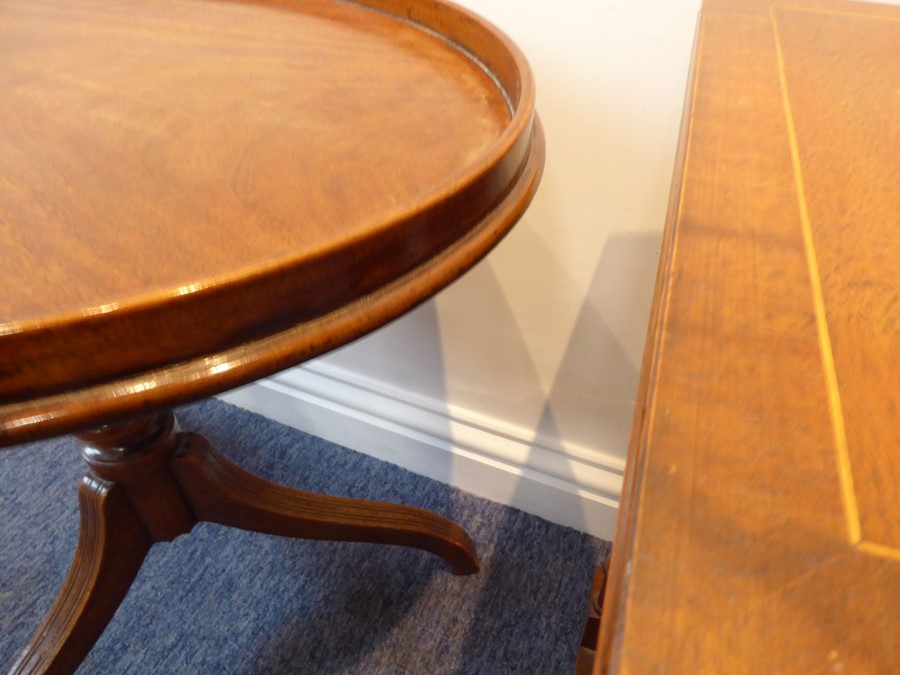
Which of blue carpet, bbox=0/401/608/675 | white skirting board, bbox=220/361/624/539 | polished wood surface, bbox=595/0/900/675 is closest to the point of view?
polished wood surface, bbox=595/0/900/675

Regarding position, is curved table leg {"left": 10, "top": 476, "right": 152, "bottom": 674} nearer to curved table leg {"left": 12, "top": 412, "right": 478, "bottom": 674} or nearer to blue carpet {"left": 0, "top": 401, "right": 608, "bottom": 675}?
curved table leg {"left": 12, "top": 412, "right": 478, "bottom": 674}

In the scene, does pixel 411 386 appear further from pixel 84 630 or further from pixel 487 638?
pixel 84 630

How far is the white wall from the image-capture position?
55 cm

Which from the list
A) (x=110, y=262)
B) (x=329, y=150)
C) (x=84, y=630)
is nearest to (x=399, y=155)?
(x=329, y=150)

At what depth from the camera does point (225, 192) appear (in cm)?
27

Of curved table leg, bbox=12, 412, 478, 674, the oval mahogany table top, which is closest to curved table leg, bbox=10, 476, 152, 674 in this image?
curved table leg, bbox=12, 412, 478, 674

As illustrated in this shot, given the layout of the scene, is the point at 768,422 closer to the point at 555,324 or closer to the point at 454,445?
the point at 555,324

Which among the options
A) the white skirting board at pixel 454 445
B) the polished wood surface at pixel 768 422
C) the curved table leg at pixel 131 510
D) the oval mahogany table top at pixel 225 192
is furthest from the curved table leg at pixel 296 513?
the polished wood surface at pixel 768 422

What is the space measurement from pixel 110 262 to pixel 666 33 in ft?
1.52

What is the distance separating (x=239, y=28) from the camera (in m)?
0.46

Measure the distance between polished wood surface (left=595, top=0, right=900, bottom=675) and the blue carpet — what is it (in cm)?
64

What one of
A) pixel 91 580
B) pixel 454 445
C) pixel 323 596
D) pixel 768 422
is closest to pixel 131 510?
pixel 91 580

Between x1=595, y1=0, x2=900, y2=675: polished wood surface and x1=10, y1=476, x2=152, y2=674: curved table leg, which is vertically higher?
x1=595, y1=0, x2=900, y2=675: polished wood surface

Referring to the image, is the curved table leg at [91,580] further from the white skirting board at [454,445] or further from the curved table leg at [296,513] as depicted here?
the white skirting board at [454,445]
